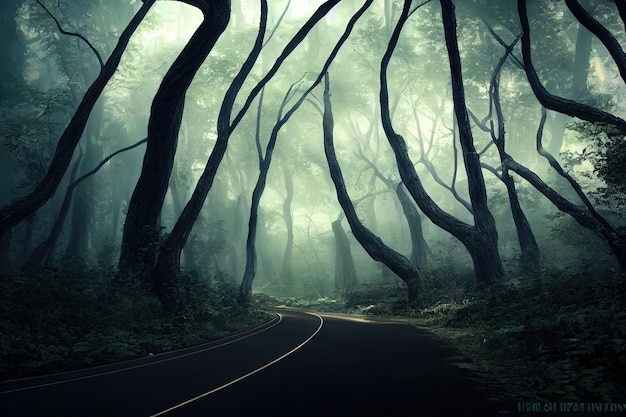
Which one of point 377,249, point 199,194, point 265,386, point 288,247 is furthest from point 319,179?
point 265,386

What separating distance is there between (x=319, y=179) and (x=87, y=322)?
42.5 meters

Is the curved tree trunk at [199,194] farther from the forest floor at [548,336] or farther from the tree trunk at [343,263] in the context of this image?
the tree trunk at [343,263]

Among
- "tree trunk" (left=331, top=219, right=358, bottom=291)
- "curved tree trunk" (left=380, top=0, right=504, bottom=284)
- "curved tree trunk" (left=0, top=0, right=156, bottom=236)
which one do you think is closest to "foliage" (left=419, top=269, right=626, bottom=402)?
"curved tree trunk" (left=380, top=0, right=504, bottom=284)

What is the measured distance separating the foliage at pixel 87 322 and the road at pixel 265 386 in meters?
1.04

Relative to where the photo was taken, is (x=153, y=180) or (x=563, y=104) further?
(x=153, y=180)

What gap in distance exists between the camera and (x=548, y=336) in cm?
933

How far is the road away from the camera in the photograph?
620 centimetres

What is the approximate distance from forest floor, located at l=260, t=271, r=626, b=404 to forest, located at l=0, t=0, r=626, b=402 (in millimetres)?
55

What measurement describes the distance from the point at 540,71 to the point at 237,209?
29152mm

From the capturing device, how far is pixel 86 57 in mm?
38625

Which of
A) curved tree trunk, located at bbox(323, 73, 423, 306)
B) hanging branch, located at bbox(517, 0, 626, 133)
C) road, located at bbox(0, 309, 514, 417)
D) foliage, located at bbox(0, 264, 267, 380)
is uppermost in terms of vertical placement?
hanging branch, located at bbox(517, 0, 626, 133)

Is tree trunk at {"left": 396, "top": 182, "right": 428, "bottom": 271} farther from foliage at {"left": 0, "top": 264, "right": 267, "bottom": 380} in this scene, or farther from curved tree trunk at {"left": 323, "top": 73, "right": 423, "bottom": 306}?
foliage at {"left": 0, "top": 264, "right": 267, "bottom": 380}

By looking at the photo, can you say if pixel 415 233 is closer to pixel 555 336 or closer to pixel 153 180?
pixel 153 180

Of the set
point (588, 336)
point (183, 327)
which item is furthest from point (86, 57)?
point (588, 336)
